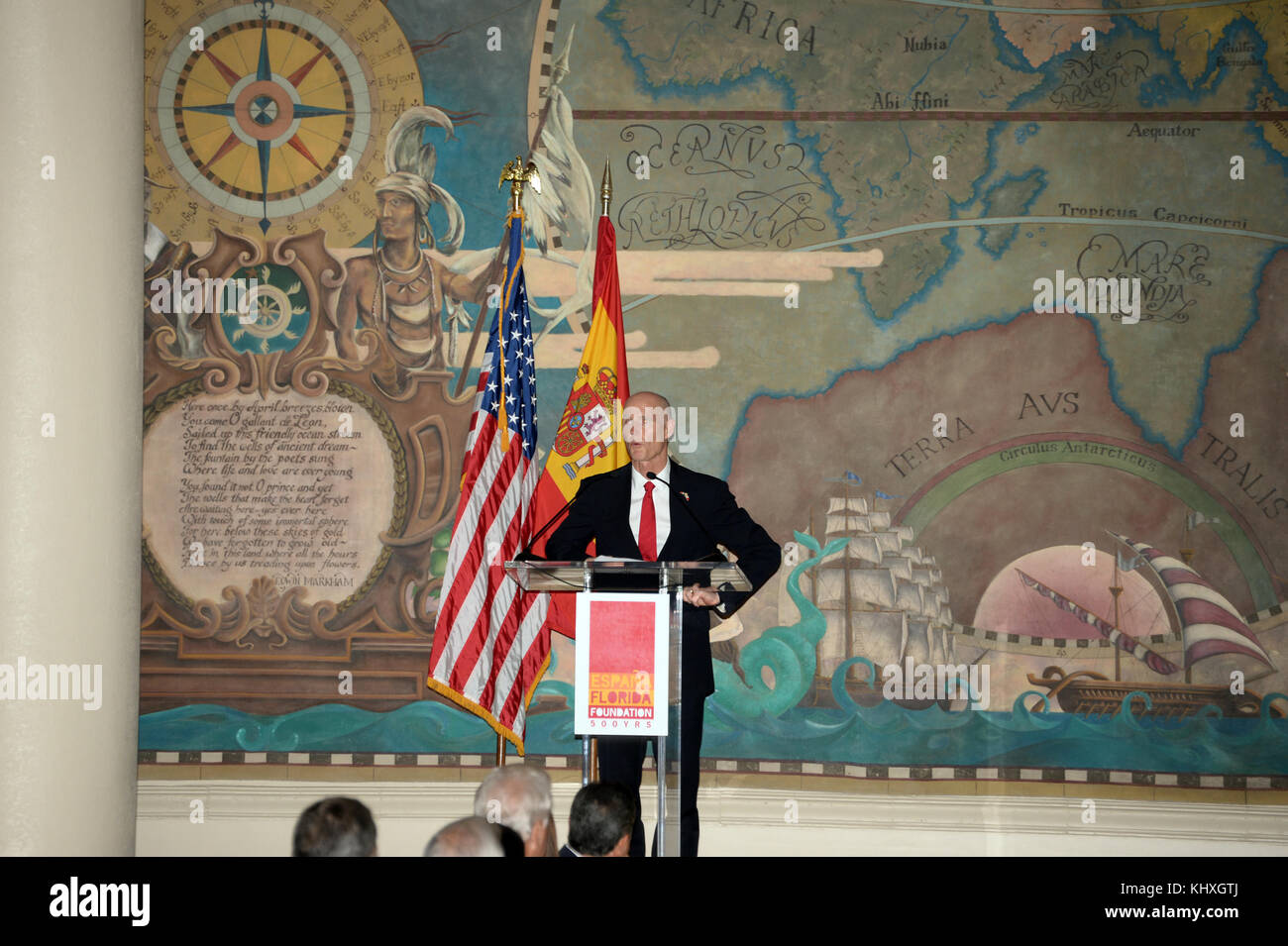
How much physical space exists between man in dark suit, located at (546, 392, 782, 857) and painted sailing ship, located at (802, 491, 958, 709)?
1431 mm

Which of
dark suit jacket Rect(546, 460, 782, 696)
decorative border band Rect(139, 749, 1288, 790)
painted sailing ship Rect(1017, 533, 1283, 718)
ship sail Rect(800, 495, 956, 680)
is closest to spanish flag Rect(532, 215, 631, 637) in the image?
dark suit jacket Rect(546, 460, 782, 696)

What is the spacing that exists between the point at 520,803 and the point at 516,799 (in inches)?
0.6

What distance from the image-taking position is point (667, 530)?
426cm

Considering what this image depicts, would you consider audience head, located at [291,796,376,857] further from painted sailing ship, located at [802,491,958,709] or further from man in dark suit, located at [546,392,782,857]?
painted sailing ship, located at [802,491,958,709]

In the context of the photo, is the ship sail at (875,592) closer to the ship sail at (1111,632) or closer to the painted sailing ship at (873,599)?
the painted sailing ship at (873,599)

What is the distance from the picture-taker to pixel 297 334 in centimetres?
582

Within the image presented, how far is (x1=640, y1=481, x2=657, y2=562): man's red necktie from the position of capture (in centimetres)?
423

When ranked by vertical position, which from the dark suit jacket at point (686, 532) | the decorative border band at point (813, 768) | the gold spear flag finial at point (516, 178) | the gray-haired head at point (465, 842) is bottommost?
the decorative border band at point (813, 768)

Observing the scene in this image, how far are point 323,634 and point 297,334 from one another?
1.55m

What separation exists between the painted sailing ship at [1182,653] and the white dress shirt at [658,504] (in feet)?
7.88

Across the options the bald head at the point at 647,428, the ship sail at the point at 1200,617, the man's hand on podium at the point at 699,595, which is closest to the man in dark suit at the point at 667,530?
the bald head at the point at 647,428

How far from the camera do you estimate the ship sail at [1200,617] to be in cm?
554
